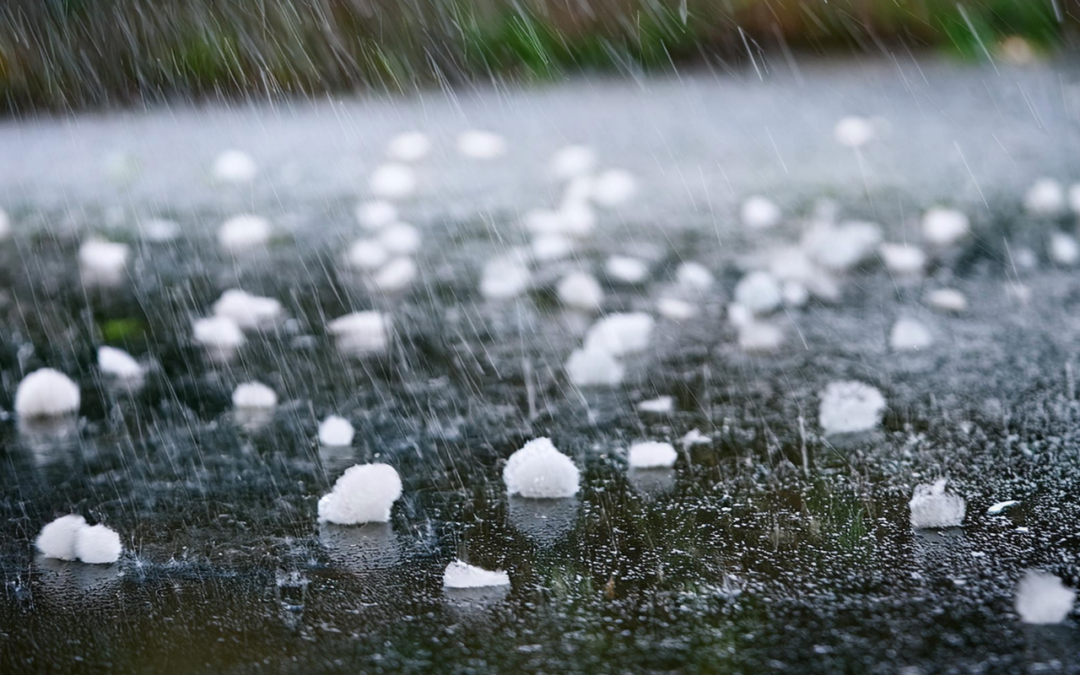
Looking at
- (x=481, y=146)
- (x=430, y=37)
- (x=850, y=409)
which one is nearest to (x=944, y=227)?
(x=850, y=409)

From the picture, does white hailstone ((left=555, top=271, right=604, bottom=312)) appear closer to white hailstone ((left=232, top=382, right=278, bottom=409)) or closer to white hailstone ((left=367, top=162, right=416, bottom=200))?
white hailstone ((left=232, top=382, right=278, bottom=409))

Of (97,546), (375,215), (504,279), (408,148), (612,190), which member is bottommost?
(97,546)

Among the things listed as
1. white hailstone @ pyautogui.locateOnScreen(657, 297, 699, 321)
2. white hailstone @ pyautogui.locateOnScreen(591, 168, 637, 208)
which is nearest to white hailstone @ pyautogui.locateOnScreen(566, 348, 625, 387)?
white hailstone @ pyautogui.locateOnScreen(657, 297, 699, 321)

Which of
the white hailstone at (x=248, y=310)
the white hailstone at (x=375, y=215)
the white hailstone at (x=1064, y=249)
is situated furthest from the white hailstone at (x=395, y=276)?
the white hailstone at (x=1064, y=249)

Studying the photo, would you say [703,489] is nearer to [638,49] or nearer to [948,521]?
[948,521]

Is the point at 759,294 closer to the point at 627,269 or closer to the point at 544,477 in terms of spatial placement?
the point at 627,269

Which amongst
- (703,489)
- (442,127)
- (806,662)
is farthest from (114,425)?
(442,127)
